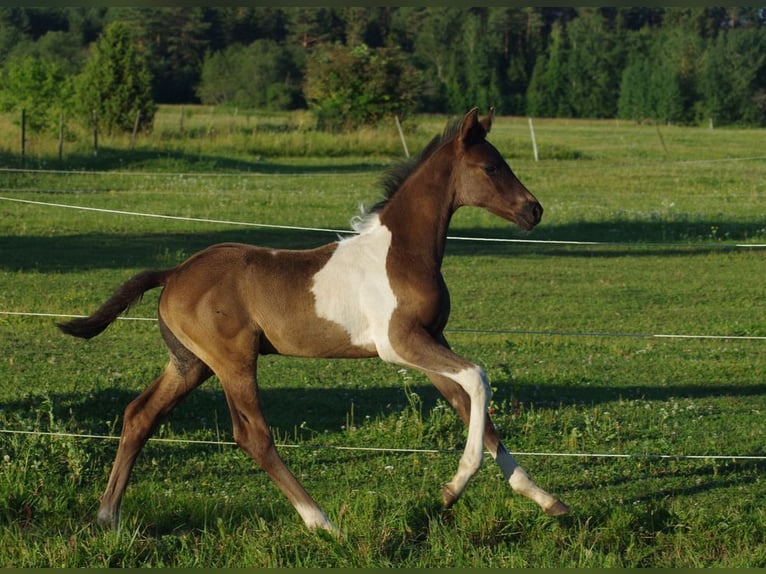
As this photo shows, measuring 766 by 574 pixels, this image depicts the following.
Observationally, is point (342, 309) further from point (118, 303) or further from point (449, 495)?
point (118, 303)

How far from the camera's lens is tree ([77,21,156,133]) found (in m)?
35.6

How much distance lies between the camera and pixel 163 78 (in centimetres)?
5997

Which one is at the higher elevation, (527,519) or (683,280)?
(527,519)

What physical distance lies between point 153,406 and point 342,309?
1.10 metres

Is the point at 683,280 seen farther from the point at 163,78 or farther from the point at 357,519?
the point at 163,78

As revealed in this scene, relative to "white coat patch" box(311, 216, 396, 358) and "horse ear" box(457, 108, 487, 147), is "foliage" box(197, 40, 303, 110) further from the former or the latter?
"white coat patch" box(311, 216, 396, 358)

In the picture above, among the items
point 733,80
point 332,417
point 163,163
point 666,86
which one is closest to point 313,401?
point 332,417

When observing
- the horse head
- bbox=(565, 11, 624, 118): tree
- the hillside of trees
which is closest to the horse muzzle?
the horse head

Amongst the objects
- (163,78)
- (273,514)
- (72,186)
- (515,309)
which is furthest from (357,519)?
(163,78)

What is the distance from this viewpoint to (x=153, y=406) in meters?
5.78

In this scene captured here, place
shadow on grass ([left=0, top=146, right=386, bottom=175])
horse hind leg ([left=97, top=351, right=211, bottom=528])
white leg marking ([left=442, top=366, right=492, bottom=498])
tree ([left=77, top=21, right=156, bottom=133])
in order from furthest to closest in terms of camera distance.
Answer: tree ([left=77, top=21, right=156, bottom=133]) < shadow on grass ([left=0, top=146, right=386, bottom=175]) < horse hind leg ([left=97, top=351, right=211, bottom=528]) < white leg marking ([left=442, top=366, right=492, bottom=498])

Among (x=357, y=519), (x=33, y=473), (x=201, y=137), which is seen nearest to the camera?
(x=357, y=519)

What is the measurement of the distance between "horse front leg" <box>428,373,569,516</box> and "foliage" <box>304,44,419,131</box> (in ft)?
112

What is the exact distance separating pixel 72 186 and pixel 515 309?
42.5ft
